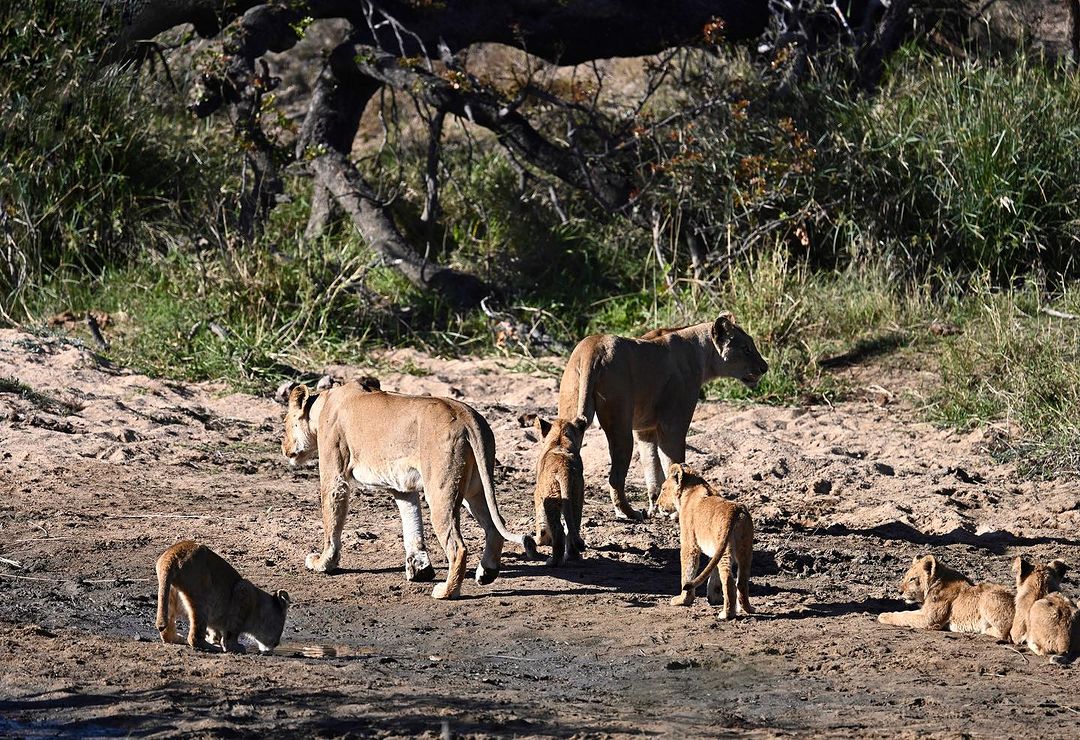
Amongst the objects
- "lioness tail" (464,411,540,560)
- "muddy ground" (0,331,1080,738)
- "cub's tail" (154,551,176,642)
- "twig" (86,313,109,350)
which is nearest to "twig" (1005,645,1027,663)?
"muddy ground" (0,331,1080,738)

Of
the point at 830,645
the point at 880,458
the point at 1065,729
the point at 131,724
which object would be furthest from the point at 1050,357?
the point at 131,724

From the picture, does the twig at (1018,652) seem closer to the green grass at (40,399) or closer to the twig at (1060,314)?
the twig at (1060,314)

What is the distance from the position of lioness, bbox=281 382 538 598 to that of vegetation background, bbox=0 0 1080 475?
385 cm

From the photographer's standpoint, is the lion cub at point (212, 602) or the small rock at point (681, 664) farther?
the small rock at point (681, 664)

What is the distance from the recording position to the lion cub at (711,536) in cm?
711

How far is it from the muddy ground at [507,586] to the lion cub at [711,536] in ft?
0.39

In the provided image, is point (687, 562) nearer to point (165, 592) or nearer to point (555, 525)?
point (555, 525)

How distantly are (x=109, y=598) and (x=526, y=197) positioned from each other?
7.97 meters

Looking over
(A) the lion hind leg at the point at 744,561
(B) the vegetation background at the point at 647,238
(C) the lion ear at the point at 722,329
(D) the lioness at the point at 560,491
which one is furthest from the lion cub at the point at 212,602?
(B) the vegetation background at the point at 647,238

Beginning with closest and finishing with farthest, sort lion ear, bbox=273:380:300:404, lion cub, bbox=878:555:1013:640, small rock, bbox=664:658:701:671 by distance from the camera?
1. small rock, bbox=664:658:701:671
2. lion cub, bbox=878:555:1013:640
3. lion ear, bbox=273:380:300:404

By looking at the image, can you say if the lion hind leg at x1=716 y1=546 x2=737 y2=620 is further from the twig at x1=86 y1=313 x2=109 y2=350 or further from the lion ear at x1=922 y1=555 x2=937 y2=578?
the twig at x1=86 y1=313 x2=109 y2=350

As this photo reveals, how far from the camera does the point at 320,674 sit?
6223mm

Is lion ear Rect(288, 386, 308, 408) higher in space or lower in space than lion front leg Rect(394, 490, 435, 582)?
higher

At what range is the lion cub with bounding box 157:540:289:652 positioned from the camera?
633cm
